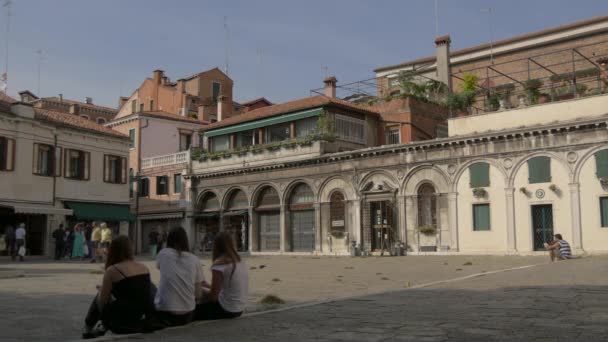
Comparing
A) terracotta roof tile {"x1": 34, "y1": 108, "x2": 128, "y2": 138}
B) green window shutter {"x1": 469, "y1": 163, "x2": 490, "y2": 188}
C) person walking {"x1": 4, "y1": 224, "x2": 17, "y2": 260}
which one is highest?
terracotta roof tile {"x1": 34, "y1": 108, "x2": 128, "y2": 138}

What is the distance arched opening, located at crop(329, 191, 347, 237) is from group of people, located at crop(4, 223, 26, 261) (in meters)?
15.0

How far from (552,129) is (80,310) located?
21.7 meters

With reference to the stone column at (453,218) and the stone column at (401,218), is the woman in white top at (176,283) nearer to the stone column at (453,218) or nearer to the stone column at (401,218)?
the stone column at (453,218)

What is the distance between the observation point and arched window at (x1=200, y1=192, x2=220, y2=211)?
131ft

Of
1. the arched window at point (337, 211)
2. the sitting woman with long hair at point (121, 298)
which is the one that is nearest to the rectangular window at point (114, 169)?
the arched window at point (337, 211)

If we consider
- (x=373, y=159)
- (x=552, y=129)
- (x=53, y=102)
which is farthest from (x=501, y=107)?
(x=53, y=102)

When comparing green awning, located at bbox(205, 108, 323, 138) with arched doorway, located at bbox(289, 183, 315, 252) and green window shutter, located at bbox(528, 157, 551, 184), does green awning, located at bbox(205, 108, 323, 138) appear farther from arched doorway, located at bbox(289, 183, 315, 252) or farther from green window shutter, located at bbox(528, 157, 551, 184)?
green window shutter, located at bbox(528, 157, 551, 184)

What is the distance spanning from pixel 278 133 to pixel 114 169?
402 inches

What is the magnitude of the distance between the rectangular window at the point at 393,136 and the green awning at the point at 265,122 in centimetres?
503

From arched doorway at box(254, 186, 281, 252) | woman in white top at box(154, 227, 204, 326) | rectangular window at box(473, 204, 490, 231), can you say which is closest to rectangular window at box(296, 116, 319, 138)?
arched doorway at box(254, 186, 281, 252)

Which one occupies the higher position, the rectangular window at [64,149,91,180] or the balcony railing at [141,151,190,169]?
the balcony railing at [141,151,190,169]

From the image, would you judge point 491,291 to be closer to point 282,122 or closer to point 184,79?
point 282,122

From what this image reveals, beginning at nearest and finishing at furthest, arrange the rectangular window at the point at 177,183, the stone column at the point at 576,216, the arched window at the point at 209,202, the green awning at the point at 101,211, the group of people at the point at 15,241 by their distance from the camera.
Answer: the stone column at the point at 576,216 → the group of people at the point at 15,241 → the green awning at the point at 101,211 → the arched window at the point at 209,202 → the rectangular window at the point at 177,183

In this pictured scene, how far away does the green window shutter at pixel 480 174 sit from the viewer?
92.0 ft
